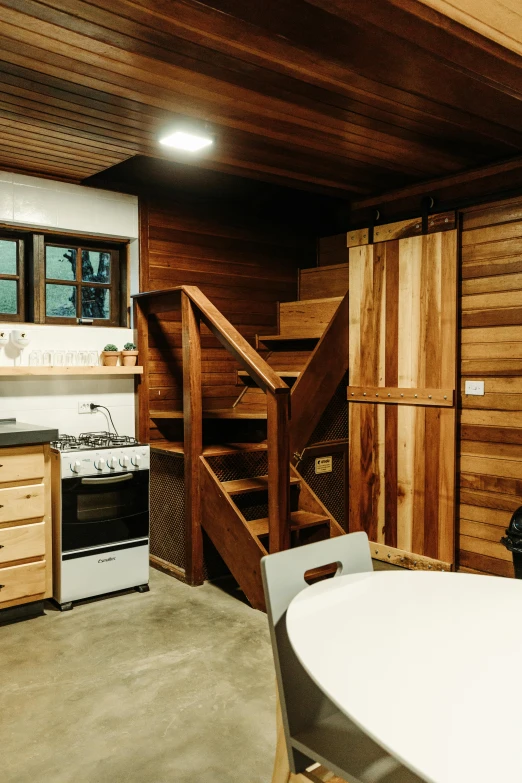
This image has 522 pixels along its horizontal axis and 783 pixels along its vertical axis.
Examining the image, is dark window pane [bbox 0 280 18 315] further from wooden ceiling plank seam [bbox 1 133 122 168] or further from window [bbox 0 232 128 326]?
wooden ceiling plank seam [bbox 1 133 122 168]

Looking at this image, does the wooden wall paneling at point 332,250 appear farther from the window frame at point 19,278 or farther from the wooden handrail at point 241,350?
the window frame at point 19,278

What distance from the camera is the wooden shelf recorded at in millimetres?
4039

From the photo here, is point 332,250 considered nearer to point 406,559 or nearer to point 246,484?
point 246,484

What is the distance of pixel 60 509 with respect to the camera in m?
3.68

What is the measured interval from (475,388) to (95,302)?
2751 millimetres

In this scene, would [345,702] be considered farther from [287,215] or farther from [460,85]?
[287,215]

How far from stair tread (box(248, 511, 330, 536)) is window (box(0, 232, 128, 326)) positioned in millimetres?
1854

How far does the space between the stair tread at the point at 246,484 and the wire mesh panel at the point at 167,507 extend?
0.37 m

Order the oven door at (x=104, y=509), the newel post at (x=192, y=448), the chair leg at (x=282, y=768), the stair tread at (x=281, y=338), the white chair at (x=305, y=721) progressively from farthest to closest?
the stair tread at (x=281, y=338)
the newel post at (x=192, y=448)
the oven door at (x=104, y=509)
the chair leg at (x=282, y=768)
the white chair at (x=305, y=721)

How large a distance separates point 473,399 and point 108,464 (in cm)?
236

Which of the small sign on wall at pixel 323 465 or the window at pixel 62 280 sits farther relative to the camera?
the small sign on wall at pixel 323 465

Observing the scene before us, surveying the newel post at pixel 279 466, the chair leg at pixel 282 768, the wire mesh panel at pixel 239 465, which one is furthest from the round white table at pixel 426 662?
the wire mesh panel at pixel 239 465

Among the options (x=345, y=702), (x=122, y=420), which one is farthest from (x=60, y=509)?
(x=345, y=702)

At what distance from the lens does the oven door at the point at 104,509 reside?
3705mm
